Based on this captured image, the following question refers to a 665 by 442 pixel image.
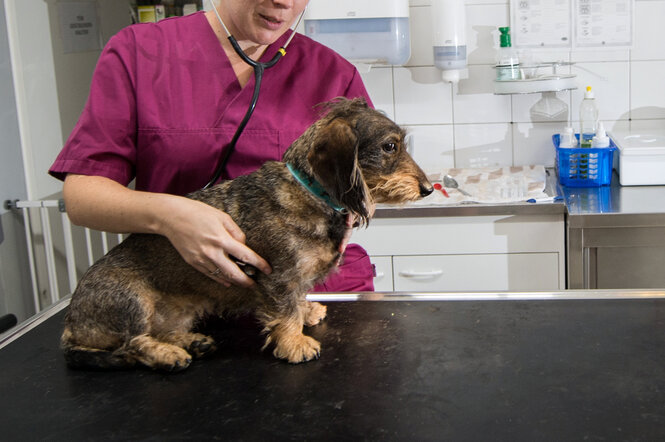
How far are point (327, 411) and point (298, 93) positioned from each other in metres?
0.80

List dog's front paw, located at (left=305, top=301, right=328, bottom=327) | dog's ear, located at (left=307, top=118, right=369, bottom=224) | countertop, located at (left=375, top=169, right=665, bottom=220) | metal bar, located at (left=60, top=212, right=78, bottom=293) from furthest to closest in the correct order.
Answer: metal bar, located at (left=60, top=212, right=78, bottom=293)
countertop, located at (left=375, top=169, right=665, bottom=220)
dog's front paw, located at (left=305, top=301, right=328, bottom=327)
dog's ear, located at (left=307, top=118, right=369, bottom=224)

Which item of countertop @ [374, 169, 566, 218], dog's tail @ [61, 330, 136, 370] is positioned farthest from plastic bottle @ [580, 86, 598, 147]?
dog's tail @ [61, 330, 136, 370]

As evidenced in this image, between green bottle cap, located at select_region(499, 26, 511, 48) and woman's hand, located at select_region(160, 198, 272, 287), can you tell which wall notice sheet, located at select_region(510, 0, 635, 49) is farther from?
woman's hand, located at select_region(160, 198, 272, 287)

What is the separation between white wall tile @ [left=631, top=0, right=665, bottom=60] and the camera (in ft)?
9.35

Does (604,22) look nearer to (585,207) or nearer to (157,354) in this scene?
(585,207)

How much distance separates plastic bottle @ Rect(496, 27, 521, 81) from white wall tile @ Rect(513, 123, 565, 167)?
28 cm

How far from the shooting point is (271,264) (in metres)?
1.20

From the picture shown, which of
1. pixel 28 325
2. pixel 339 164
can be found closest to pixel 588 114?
pixel 339 164

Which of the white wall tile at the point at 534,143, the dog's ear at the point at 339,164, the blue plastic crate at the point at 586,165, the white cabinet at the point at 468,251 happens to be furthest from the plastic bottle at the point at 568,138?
the dog's ear at the point at 339,164

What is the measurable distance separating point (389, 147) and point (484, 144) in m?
1.95

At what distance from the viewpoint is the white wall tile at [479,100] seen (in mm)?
2998

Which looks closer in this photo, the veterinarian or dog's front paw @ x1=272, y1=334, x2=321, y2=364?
dog's front paw @ x1=272, y1=334, x2=321, y2=364

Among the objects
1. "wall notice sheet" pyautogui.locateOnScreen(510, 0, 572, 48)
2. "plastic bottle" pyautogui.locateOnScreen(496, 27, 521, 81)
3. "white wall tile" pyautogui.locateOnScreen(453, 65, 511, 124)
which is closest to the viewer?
"plastic bottle" pyautogui.locateOnScreen(496, 27, 521, 81)

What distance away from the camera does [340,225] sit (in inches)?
47.9
